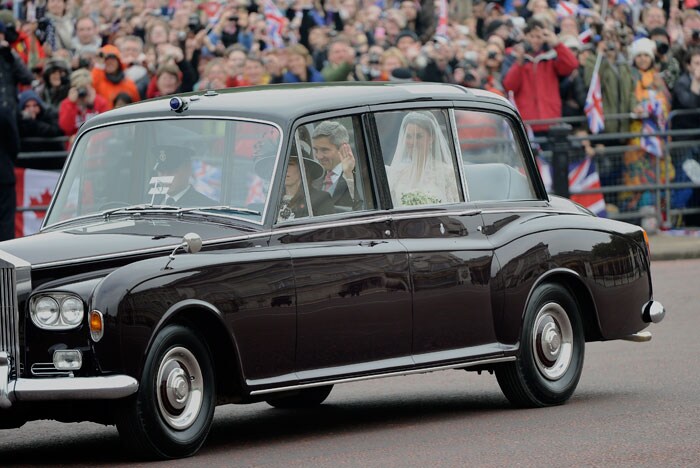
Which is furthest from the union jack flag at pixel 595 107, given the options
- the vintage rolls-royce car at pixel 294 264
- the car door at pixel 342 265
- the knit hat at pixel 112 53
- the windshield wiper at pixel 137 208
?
the windshield wiper at pixel 137 208

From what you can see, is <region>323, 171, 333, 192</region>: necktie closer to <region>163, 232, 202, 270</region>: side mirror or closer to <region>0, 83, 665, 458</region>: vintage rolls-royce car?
<region>0, 83, 665, 458</region>: vintage rolls-royce car

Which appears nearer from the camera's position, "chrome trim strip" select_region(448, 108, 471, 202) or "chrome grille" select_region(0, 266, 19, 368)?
"chrome grille" select_region(0, 266, 19, 368)

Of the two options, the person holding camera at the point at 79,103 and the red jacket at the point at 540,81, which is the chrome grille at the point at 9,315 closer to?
the person holding camera at the point at 79,103

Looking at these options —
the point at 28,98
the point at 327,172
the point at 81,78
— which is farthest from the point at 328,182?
the point at 28,98

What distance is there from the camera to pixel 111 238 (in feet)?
26.6

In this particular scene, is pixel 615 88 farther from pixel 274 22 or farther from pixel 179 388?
pixel 179 388

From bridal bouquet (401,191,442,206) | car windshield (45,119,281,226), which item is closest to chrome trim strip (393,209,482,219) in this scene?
bridal bouquet (401,191,442,206)

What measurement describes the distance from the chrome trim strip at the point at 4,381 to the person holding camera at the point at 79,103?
10.6 m

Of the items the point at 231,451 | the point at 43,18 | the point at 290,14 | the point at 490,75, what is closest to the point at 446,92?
the point at 231,451

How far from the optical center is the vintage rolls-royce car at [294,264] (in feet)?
25.0

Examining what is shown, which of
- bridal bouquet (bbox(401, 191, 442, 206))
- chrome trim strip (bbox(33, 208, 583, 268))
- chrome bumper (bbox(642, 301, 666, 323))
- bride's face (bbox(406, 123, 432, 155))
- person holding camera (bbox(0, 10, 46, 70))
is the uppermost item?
person holding camera (bbox(0, 10, 46, 70))

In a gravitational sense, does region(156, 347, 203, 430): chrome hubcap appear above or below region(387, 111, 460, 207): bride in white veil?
below

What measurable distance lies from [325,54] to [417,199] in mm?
12085

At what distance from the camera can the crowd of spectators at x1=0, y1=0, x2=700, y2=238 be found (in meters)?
18.5
